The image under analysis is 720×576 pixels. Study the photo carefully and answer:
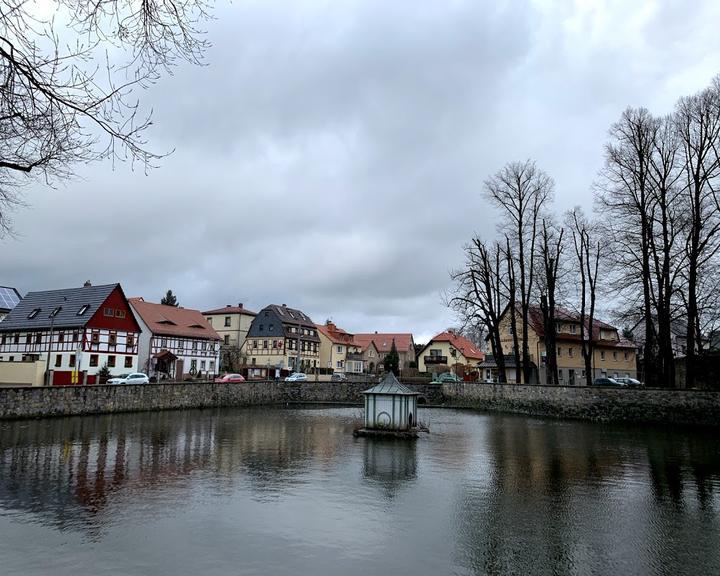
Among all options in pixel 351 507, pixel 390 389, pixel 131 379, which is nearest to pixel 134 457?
pixel 351 507

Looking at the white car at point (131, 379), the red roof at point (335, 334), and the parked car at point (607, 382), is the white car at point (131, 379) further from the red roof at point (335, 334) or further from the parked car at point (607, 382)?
the red roof at point (335, 334)

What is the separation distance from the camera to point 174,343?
5778cm

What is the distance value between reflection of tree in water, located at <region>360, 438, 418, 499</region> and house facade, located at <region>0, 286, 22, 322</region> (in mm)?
61687

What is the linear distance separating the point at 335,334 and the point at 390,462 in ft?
228

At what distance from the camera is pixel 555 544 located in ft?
28.8

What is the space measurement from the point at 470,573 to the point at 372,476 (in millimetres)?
7022

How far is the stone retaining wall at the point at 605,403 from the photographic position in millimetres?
27422

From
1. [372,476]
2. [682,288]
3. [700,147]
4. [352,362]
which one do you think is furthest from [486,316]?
[352,362]

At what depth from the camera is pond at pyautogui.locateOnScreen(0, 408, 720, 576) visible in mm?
7973

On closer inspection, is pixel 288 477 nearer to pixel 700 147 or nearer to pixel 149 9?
pixel 149 9

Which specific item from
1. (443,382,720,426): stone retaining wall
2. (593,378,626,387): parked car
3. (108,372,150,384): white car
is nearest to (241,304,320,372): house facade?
(108,372,150,384): white car

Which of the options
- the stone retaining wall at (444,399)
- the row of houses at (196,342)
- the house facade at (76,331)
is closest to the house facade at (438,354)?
the row of houses at (196,342)

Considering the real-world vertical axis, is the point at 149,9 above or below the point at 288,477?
above

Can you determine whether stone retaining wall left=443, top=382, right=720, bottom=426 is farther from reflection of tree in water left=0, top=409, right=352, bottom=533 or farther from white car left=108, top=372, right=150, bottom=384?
white car left=108, top=372, right=150, bottom=384
